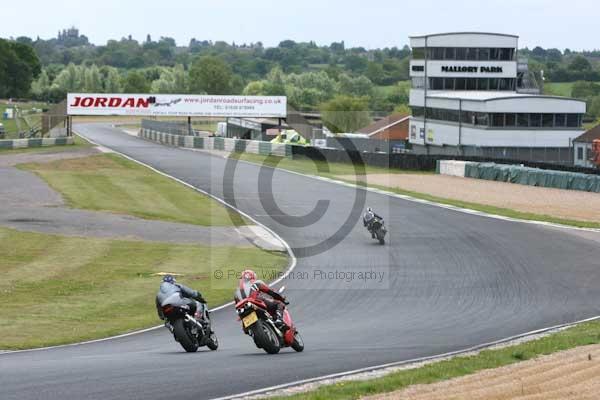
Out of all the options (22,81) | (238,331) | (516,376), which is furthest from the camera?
(22,81)

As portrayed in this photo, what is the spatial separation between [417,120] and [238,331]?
270ft

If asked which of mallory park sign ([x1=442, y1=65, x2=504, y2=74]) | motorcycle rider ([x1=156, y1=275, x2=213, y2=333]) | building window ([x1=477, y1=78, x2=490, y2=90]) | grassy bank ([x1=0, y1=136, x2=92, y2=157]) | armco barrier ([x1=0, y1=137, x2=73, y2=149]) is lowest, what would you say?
motorcycle rider ([x1=156, y1=275, x2=213, y2=333])

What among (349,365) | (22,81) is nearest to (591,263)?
(349,365)

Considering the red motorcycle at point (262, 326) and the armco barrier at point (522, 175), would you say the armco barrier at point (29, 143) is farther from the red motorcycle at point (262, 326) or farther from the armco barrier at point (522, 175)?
the red motorcycle at point (262, 326)

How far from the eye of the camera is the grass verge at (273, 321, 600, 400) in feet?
46.4

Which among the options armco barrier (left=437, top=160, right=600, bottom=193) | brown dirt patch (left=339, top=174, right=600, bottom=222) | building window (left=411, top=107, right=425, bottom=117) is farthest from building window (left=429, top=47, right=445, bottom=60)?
brown dirt patch (left=339, top=174, right=600, bottom=222)

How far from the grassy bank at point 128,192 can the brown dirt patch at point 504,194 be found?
1341 cm

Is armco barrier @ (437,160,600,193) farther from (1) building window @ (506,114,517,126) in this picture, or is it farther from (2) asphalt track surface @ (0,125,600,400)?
(1) building window @ (506,114,517,126)

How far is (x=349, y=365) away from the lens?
16.5m

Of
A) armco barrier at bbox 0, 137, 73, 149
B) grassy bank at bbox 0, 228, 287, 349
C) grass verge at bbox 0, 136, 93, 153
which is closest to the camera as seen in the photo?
grassy bank at bbox 0, 228, 287, 349

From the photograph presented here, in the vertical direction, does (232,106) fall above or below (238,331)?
above

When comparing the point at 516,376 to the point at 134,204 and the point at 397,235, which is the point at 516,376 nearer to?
the point at 397,235

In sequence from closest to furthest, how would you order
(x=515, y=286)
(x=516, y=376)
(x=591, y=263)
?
(x=516, y=376)
(x=515, y=286)
(x=591, y=263)

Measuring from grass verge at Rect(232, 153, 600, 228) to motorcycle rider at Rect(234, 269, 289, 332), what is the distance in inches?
1087
